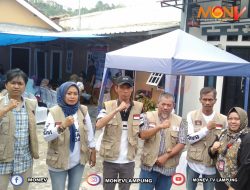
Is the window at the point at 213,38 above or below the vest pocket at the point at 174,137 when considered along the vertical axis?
above

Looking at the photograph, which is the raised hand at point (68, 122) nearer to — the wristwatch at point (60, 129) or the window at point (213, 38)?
the wristwatch at point (60, 129)

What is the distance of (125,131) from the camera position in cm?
346

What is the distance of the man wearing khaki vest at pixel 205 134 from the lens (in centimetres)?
350

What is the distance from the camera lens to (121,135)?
3.46 metres

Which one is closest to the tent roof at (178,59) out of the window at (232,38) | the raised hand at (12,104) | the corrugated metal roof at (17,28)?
the raised hand at (12,104)

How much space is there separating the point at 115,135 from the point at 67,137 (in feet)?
1.59

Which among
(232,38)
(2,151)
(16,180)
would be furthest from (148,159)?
(232,38)

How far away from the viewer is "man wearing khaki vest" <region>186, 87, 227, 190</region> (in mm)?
3504

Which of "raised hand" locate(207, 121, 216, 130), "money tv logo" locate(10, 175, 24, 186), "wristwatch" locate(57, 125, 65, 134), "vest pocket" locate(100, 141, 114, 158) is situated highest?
"raised hand" locate(207, 121, 216, 130)

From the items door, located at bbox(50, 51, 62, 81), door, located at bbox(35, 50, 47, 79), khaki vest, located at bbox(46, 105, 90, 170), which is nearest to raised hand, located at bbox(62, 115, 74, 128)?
khaki vest, located at bbox(46, 105, 90, 170)

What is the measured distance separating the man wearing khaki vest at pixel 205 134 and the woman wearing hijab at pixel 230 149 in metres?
0.13

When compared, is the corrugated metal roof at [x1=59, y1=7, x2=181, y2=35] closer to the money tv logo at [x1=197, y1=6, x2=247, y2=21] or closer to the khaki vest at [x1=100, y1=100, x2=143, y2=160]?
the money tv logo at [x1=197, y1=6, x2=247, y2=21]

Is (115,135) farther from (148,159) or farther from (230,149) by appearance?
(230,149)

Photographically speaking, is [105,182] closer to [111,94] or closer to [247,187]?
[247,187]
